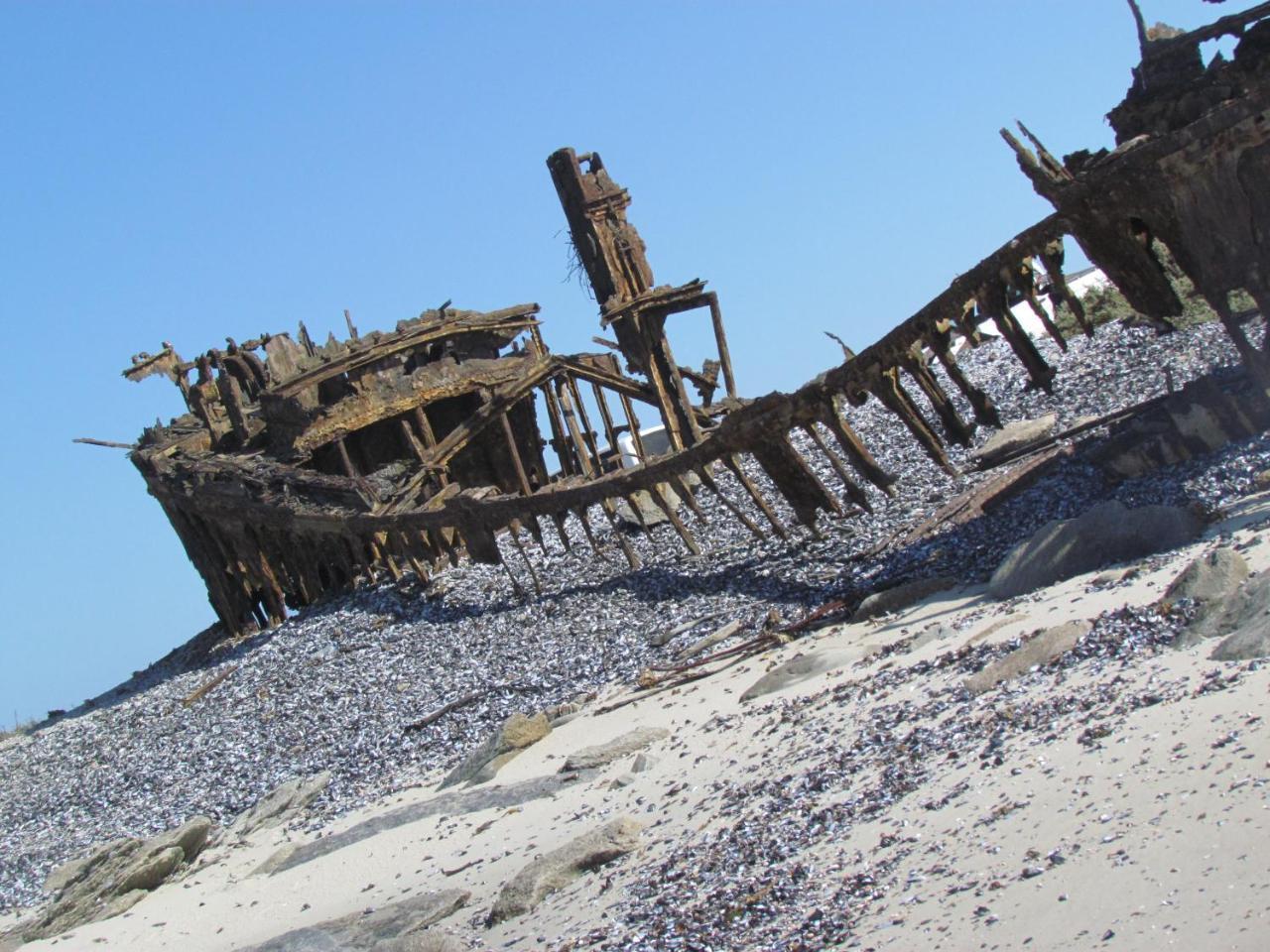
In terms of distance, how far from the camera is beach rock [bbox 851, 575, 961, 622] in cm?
1069

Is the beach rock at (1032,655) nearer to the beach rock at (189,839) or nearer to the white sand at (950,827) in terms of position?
the white sand at (950,827)

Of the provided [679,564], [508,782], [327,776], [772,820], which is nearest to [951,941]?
[772,820]

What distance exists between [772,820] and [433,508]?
11.5 meters

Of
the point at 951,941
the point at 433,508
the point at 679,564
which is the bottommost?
the point at 951,941

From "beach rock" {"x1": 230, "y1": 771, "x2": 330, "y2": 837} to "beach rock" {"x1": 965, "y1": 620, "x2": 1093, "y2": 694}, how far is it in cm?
657

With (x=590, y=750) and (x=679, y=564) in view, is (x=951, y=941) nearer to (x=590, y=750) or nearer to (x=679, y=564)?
(x=590, y=750)

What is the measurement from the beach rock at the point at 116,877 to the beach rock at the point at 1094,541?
261 inches

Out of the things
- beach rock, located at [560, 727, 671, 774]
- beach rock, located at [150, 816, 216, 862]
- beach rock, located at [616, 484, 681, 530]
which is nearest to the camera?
beach rock, located at [560, 727, 671, 774]

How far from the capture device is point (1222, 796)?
189 inches

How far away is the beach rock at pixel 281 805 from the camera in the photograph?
11555 mm

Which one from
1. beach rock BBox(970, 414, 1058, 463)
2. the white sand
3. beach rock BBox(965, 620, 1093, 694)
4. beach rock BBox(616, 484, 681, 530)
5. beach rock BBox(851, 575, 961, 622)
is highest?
beach rock BBox(616, 484, 681, 530)

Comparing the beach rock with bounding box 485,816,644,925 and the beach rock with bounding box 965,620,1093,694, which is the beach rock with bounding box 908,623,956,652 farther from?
the beach rock with bounding box 485,816,644,925

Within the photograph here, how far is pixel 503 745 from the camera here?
10617 mm

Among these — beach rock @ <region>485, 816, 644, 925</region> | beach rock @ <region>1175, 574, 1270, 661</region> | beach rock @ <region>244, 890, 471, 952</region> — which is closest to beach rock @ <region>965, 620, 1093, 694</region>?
beach rock @ <region>1175, 574, 1270, 661</region>
